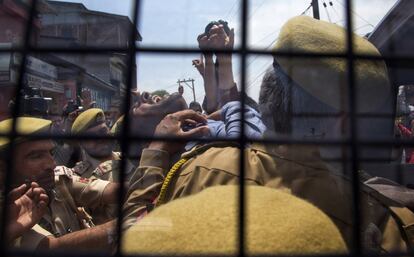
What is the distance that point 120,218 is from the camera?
52cm

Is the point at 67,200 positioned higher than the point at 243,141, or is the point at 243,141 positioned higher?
the point at 243,141

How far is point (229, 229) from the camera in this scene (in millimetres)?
503

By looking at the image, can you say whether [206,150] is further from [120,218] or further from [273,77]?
[120,218]

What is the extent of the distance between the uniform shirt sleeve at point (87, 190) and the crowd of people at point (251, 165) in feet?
1.00

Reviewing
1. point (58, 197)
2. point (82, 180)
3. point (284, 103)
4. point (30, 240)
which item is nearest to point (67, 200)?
point (58, 197)

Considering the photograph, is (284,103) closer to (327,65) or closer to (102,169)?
(327,65)

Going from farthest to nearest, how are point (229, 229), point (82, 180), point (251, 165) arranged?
1. point (82, 180)
2. point (251, 165)
3. point (229, 229)

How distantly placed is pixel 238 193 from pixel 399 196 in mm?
651

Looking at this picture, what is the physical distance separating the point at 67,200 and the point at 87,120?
22.6 inches

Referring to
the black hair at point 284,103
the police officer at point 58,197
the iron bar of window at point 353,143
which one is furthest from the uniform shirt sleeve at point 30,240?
the iron bar of window at point 353,143

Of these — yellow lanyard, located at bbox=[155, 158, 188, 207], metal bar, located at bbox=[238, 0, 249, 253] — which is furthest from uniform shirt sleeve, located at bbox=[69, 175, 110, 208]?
metal bar, located at bbox=[238, 0, 249, 253]

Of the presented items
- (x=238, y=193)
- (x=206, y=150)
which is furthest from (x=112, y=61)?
(x=206, y=150)

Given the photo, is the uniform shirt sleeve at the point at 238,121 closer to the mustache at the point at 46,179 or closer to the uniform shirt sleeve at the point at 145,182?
the uniform shirt sleeve at the point at 145,182

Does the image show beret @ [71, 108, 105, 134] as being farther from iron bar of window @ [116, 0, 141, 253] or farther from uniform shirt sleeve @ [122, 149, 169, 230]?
iron bar of window @ [116, 0, 141, 253]
